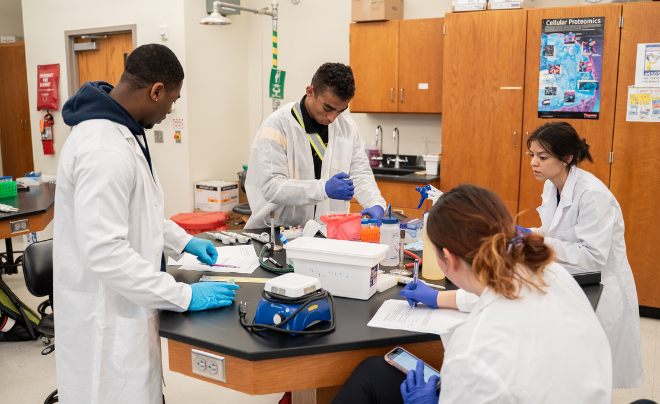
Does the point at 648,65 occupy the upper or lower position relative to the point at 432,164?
upper

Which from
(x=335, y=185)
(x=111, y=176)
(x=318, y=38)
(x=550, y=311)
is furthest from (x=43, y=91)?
(x=550, y=311)

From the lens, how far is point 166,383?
8.81 feet

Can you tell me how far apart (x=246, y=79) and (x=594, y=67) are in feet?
10.6

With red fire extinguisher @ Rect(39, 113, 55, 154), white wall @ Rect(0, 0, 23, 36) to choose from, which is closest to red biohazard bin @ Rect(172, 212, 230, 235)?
red fire extinguisher @ Rect(39, 113, 55, 154)

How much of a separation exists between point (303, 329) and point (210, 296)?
331mm

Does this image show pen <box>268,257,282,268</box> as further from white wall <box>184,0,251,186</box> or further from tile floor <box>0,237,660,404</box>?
white wall <box>184,0,251,186</box>

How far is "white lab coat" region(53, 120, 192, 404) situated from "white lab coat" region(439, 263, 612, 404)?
82 cm

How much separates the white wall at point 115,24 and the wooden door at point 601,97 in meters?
2.88

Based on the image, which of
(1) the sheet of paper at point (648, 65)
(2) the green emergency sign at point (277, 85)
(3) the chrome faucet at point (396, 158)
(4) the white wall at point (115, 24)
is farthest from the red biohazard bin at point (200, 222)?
(1) the sheet of paper at point (648, 65)

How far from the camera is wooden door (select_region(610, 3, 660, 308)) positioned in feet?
10.8

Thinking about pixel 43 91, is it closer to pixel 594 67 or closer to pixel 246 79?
pixel 246 79

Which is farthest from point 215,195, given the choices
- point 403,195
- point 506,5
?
point 506,5

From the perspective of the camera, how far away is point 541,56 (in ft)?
11.6

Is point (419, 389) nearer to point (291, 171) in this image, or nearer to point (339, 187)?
point (339, 187)
